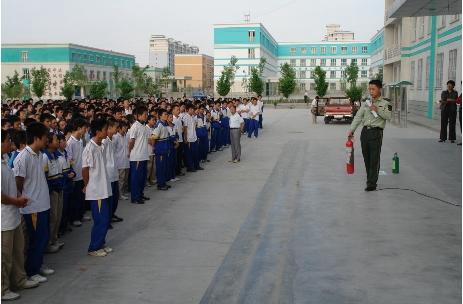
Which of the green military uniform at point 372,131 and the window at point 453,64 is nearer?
the green military uniform at point 372,131

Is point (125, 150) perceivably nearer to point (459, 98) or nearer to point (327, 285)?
point (327, 285)

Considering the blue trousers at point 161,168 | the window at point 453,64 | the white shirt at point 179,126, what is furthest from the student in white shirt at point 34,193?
the window at point 453,64

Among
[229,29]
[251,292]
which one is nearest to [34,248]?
[251,292]

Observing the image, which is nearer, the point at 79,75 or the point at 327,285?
the point at 327,285

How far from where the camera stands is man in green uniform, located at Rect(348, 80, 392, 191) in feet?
31.0

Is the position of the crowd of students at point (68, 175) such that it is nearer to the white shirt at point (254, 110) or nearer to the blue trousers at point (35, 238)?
the blue trousers at point (35, 238)

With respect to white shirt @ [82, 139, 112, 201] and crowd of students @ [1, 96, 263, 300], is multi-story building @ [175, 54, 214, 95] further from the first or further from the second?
white shirt @ [82, 139, 112, 201]

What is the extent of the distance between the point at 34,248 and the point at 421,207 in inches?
231

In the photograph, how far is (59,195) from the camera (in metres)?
6.14

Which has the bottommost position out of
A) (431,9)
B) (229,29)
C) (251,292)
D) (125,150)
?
(251,292)

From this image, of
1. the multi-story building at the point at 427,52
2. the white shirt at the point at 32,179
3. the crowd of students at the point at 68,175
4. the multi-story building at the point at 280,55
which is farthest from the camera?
the multi-story building at the point at 280,55

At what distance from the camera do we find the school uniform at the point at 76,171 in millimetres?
7172

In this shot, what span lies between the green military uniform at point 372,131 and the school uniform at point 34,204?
19.9 feet

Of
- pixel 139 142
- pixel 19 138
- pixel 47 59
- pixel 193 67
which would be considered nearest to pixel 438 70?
pixel 139 142
